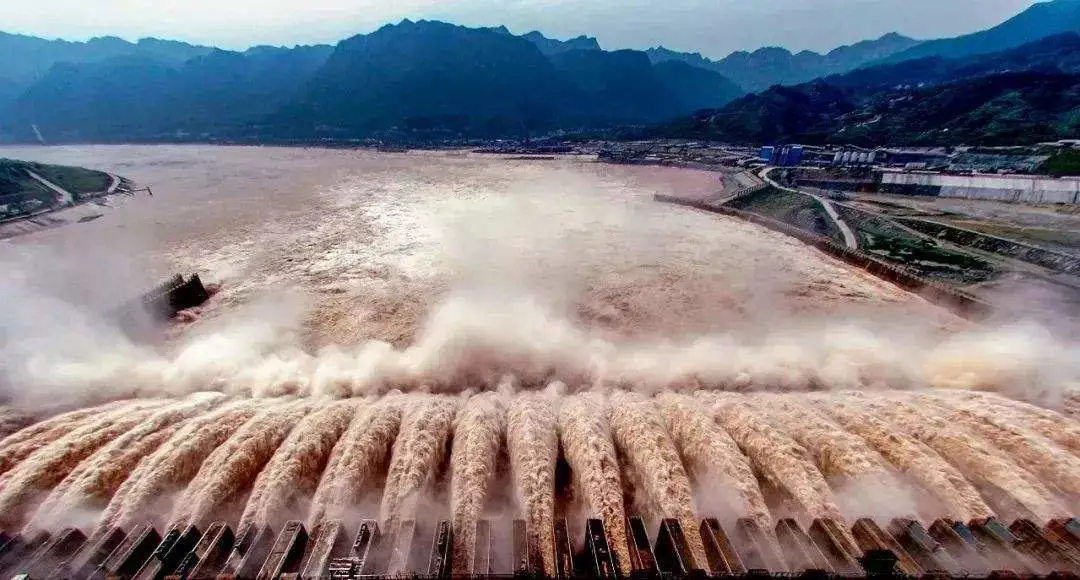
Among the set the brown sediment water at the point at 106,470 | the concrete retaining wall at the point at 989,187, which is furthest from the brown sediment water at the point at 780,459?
the concrete retaining wall at the point at 989,187

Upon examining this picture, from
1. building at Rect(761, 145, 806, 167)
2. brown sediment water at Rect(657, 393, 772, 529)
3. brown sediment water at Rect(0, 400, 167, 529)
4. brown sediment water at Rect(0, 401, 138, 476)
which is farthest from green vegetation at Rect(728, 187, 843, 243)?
brown sediment water at Rect(0, 401, 138, 476)

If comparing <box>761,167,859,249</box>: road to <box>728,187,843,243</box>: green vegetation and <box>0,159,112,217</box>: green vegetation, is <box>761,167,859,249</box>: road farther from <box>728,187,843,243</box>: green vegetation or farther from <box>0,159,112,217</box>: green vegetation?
<box>0,159,112,217</box>: green vegetation

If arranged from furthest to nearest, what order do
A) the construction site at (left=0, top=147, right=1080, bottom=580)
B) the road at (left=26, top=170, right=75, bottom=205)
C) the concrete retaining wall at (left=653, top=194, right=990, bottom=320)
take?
1. the road at (left=26, top=170, right=75, bottom=205)
2. the concrete retaining wall at (left=653, top=194, right=990, bottom=320)
3. the construction site at (left=0, top=147, right=1080, bottom=580)

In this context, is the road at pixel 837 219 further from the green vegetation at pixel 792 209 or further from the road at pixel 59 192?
the road at pixel 59 192

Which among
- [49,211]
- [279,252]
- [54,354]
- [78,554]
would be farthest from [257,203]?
[78,554]

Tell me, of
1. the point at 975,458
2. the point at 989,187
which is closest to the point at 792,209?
the point at 989,187

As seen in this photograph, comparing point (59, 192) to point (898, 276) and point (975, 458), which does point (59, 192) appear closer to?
point (975, 458)
